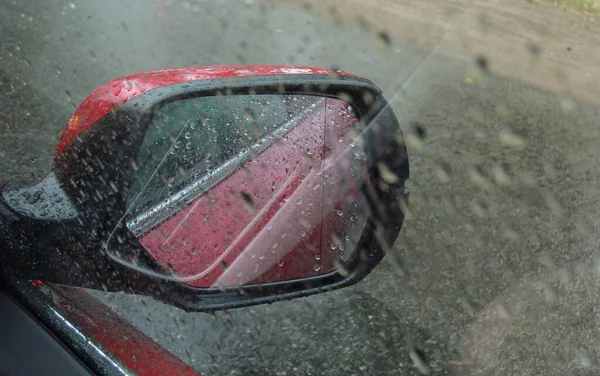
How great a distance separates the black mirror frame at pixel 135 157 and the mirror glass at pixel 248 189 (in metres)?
0.04

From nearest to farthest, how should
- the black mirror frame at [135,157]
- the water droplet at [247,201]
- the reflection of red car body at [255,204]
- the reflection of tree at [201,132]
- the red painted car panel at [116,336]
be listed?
the red painted car panel at [116,336] → the black mirror frame at [135,157] → the reflection of tree at [201,132] → the reflection of red car body at [255,204] → the water droplet at [247,201]

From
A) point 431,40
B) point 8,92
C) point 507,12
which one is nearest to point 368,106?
point 8,92

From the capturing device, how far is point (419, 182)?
13.4 ft

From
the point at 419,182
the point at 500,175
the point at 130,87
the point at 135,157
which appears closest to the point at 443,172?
the point at 419,182

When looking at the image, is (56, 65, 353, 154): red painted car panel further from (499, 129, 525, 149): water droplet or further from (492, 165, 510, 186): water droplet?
(499, 129, 525, 149): water droplet

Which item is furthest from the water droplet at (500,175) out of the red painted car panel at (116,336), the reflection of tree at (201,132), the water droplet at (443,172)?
the red painted car panel at (116,336)

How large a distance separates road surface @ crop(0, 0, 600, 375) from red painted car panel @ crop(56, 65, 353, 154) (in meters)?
0.48

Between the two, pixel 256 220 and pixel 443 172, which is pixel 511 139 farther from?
pixel 256 220

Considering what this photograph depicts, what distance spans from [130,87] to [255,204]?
1.88 ft

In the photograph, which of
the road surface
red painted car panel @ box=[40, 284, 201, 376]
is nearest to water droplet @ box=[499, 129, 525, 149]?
the road surface

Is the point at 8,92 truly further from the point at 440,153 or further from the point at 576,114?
the point at 576,114

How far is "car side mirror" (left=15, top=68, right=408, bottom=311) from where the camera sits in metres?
1.57

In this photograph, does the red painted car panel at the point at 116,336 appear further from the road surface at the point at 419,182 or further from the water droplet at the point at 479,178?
the water droplet at the point at 479,178

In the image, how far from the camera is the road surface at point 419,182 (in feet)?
9.42
